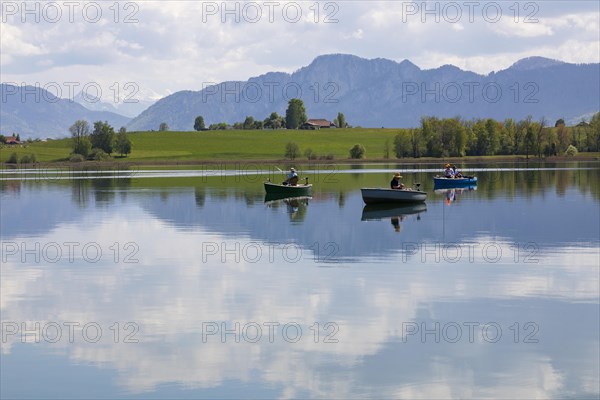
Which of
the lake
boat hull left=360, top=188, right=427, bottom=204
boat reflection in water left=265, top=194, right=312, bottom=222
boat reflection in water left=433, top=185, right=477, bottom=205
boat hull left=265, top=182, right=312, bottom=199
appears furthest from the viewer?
boat hull left=265, top=182, right=312, bottom=199

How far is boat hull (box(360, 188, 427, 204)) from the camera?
69.6 metres

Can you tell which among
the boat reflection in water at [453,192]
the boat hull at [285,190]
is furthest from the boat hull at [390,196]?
the boat hull at [285,190]

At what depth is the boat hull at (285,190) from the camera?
83375 millimetres

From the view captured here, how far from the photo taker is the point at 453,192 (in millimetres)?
91312

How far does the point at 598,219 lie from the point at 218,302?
3455 cm

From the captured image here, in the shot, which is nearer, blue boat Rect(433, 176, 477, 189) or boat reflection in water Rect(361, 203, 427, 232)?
boat reflection in water Rect(361, 203, 427, 232)

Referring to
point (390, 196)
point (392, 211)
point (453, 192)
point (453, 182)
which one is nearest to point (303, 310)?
point (392, 211)

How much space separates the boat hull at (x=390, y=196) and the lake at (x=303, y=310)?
13.1m

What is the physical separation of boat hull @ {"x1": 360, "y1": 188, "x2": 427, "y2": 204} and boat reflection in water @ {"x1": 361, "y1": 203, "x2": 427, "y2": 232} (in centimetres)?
46

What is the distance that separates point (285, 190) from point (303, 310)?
5588 centimetres

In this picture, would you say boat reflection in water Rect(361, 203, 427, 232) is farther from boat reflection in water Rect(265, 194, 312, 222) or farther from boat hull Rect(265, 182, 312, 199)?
boat hull Rect(265, 182, 312, 199)

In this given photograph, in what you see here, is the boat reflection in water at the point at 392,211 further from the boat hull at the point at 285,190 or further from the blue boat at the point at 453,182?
the blue boat at the point at 453,182

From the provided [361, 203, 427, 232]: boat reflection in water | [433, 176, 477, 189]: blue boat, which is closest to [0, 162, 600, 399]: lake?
[361, 203, 427, 232]: boat reflection in water

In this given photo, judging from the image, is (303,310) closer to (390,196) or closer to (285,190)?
(390,196)
